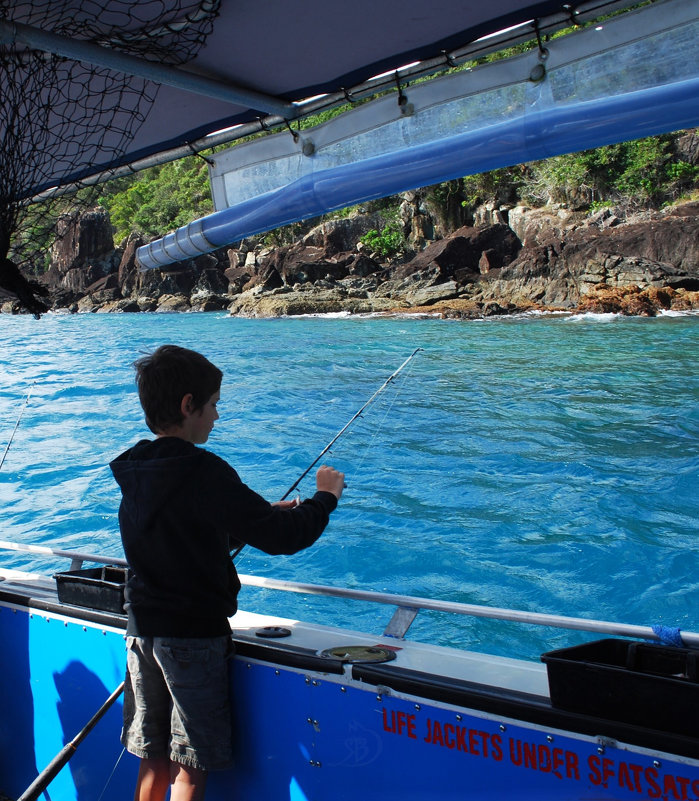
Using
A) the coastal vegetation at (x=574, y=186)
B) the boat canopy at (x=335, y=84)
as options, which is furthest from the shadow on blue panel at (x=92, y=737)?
the coastal vegetation at (x=574, y=186)

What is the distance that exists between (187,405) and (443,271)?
2700 cm

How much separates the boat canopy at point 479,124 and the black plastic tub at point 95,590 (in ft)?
6.50

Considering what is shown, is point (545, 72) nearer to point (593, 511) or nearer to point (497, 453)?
point (593, 511)

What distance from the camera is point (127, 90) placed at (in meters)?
3.35

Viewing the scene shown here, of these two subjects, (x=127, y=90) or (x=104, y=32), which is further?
(x=127, y=90)

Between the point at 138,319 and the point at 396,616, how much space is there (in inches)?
1311

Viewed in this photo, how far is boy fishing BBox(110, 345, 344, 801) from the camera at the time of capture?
5.31 feet

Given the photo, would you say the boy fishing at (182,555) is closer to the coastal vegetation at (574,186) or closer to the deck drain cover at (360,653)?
the deck drain cover at (360,653)

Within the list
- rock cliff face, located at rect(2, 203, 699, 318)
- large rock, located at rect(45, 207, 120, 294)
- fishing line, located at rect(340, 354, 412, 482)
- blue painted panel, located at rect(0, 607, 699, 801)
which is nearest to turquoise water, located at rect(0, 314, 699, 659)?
fishing line, located at rect(340, 354, 412, 482)

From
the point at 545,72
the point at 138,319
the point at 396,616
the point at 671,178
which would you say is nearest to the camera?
the point at 396,616

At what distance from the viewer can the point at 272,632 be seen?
1.97 metres

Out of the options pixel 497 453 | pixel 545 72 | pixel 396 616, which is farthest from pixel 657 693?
pixel 497 453

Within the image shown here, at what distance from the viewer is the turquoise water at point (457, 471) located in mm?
4777

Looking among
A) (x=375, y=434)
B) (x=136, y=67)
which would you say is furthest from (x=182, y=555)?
(x=375, y=434)
